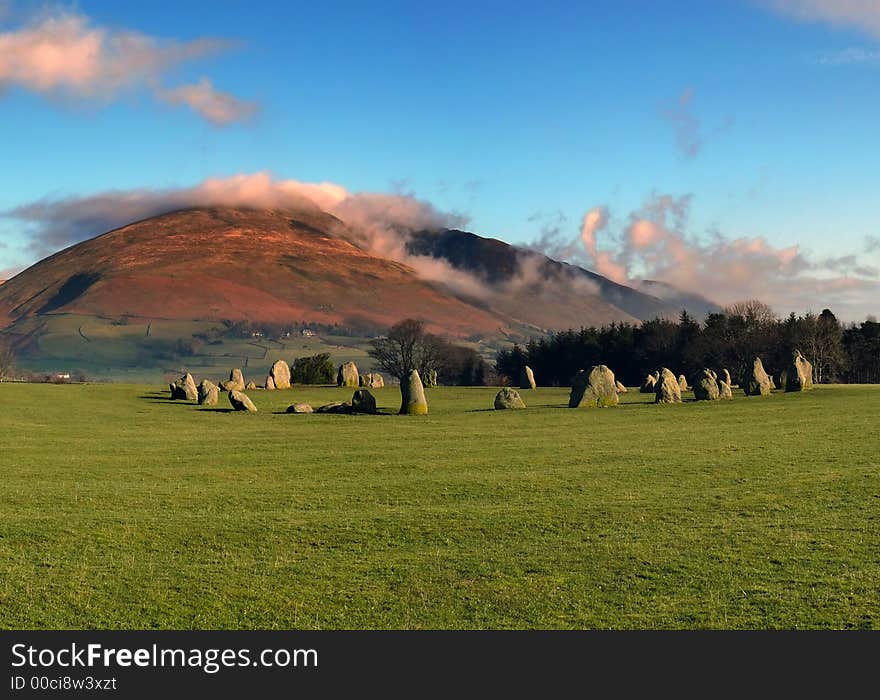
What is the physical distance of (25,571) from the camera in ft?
33.9

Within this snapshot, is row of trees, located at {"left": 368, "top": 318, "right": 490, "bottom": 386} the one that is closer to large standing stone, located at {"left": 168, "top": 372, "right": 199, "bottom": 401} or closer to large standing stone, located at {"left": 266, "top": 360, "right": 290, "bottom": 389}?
large standing stone, located at {"left": 266, "top": 360, "right": 290, "bottom": 389}

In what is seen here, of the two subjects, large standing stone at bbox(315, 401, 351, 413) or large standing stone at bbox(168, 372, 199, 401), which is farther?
large standing stone at bbox(168, 372, 199, 401)

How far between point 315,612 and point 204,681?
70.5 inches

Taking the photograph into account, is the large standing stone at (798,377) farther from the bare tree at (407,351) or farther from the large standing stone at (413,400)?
the bare tree at (407,351)

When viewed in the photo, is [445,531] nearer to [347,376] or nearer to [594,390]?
[594,390]

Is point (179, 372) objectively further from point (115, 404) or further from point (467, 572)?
point (467, 572)

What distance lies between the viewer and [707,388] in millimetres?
40281

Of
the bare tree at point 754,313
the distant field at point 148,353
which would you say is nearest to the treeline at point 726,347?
the bare tree at point 754,313

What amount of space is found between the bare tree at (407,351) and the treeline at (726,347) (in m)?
8.39

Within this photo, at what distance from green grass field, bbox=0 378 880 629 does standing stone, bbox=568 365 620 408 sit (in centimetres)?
1200

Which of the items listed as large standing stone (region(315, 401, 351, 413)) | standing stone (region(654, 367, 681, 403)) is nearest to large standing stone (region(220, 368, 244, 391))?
large standing stone (region(315, 401, 351, 413))

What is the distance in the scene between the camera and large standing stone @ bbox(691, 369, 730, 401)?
40.2 meters

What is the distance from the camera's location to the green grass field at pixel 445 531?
28.8ft

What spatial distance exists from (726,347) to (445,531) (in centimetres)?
6460
